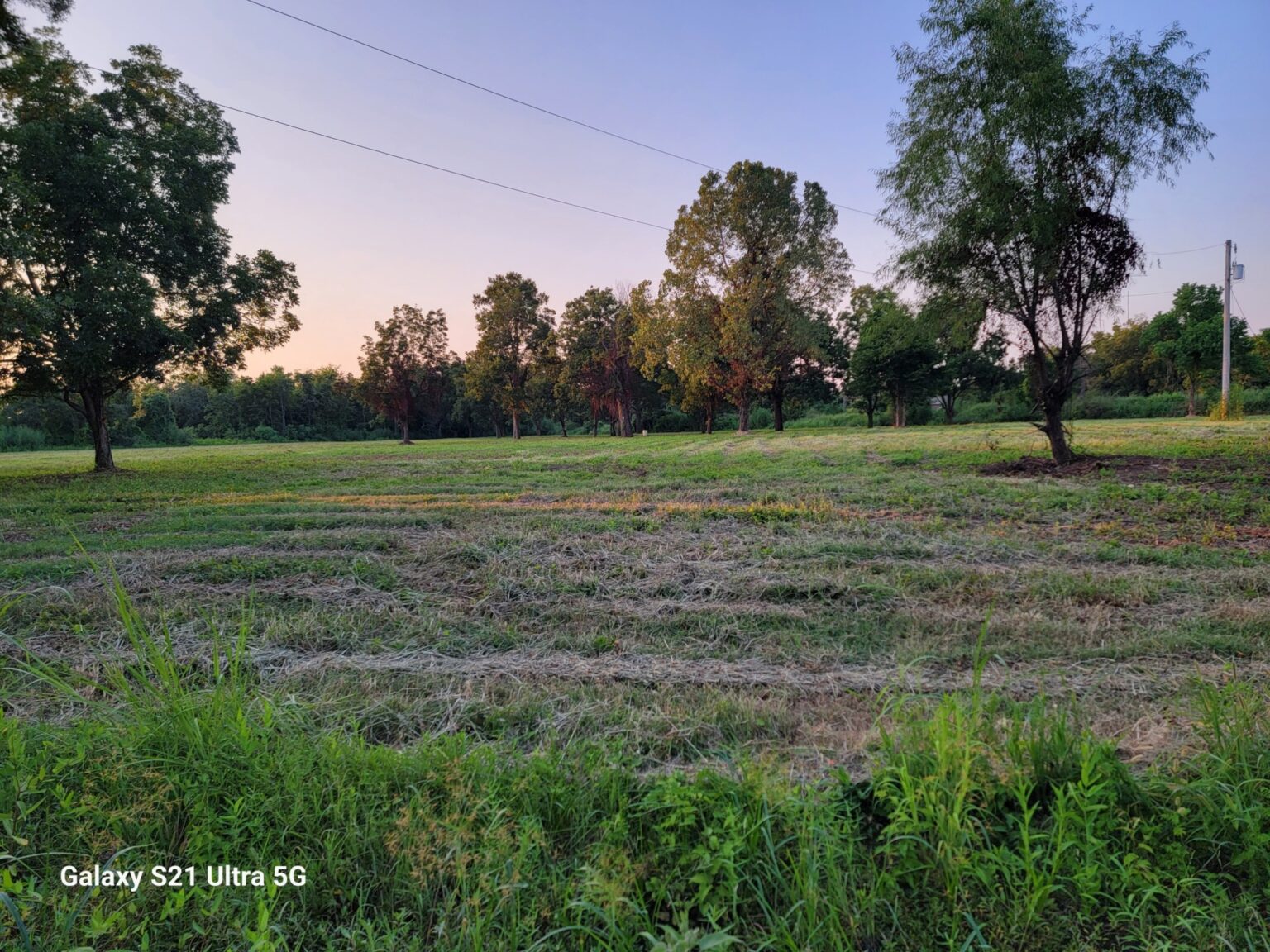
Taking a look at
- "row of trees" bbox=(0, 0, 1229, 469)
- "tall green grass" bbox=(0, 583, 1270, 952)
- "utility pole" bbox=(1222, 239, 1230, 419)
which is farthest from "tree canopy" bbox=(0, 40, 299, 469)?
"utility pole" bbox=(1222, 239, 1230, 419)

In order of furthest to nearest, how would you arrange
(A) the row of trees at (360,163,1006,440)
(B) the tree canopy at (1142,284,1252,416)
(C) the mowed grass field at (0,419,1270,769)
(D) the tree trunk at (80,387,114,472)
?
(B) the tree canopy at (1142,284,1252,416), (A) the row of trees at (360,163,1006,440), (D) the tree trunk at (80,387,114,472), (C) the mowed grass field at (0,419,1270,769)

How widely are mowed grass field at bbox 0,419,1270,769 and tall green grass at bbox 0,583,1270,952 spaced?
44 centimetres

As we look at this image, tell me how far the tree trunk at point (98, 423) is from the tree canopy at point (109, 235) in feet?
0.16

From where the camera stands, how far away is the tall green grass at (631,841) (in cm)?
153

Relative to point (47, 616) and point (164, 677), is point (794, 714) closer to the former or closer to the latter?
point (164, 677)

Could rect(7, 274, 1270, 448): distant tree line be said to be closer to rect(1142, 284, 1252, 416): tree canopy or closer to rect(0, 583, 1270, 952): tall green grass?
rect(1142, 284, 1252, 416): tree canopy

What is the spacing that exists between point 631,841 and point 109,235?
20.3 metres

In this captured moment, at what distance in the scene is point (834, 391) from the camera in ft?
169

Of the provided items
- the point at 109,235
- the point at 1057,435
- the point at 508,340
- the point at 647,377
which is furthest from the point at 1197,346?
the point at 109,235

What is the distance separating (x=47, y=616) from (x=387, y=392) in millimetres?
47291

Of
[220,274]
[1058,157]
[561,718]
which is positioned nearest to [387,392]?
[220,274]

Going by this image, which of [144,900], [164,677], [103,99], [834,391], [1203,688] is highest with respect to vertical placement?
[103,99]

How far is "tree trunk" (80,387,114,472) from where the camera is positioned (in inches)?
651

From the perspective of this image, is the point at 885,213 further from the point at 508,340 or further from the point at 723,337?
the point at 508,340
